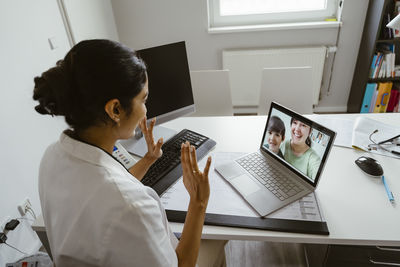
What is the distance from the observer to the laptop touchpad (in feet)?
3.48

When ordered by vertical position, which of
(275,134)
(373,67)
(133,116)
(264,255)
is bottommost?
(264,255)

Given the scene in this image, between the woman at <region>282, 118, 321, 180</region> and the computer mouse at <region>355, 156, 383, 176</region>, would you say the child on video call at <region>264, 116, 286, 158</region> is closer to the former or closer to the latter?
the woman at <region>282, 118, 321, 180</region>

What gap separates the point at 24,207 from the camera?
1.77 m

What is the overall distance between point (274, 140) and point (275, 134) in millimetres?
28

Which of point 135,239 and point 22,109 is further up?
point 135,239

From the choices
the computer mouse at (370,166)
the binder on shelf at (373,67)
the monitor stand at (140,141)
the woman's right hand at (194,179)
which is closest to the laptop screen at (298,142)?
the computer mouse at (370,166)

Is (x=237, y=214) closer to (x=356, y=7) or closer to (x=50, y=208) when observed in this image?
(x=50, y=208)

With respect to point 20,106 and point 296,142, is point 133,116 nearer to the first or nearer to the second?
point 296,142

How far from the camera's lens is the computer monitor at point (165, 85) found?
129 cm

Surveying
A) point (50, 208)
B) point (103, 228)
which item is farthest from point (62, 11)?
point (103, 228)

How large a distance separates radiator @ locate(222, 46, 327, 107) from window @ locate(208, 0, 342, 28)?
329mm

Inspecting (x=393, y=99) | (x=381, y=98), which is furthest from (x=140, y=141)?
(x=393, y=99)

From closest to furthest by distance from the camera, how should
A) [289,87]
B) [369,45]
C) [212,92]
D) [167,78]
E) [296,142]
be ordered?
1. [296,142]
2. [167,78]
3. [289,87]
4. [212,92]
5. [369,45]

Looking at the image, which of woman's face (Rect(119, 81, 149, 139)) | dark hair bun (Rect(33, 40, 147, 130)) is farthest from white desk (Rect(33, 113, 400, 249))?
dark hair bun (Rect(33, 40, 147, 130))
